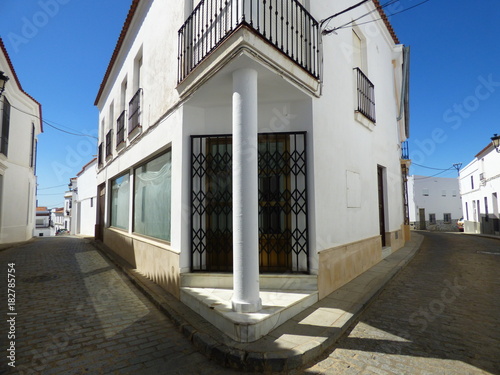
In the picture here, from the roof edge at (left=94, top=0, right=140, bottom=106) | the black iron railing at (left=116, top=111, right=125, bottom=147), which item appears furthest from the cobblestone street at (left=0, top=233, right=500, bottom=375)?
the roof edge at (left=94, top=0, right=140, bottom=106)

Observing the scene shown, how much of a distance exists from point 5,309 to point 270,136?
4.88m

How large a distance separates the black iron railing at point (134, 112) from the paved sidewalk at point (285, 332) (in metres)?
4.18

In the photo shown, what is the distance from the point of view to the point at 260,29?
13.3 feet

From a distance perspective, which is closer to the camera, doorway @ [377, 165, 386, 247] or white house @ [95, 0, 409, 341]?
white house @ [95, 0, 409, 341]

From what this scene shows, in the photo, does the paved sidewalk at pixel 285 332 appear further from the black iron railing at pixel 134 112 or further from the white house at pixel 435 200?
the white house at pixel 435 200

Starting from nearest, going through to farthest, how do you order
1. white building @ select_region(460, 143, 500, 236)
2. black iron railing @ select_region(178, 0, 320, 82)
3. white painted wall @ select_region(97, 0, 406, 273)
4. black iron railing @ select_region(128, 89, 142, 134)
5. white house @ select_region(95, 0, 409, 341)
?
→ white house @ select_region(95, 0, 409, 341) → black iron railing @ select_region(178, 0, 320, 82) → white painted wall @ select_region(97, 0, 406, 273) → black iron railing @ select_region(128, 89, 142, 134) → white building @ select_region(460, 143, 500, 236)

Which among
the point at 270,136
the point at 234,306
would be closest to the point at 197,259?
the point at 234,306

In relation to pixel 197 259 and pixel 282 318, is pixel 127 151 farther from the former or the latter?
pixel 282 318

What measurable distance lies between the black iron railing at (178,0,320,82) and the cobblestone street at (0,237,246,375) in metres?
3.79

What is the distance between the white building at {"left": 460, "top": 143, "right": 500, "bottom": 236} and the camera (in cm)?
1733

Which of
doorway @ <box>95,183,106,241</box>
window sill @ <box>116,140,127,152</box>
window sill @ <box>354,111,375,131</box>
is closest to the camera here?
window sill @ <box>354,111,375,131</box>

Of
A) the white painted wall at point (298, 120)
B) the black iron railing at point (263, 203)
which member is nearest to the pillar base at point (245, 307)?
the black iron railing at point (263, 203)

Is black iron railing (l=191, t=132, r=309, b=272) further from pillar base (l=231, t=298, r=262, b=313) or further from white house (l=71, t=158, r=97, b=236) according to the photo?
white house (l=71, t=158, r=97, b=236)

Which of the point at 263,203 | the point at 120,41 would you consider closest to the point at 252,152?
the point at 263,203
